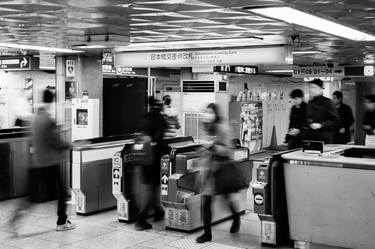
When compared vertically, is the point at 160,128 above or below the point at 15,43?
below

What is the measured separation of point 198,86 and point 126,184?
6971mm

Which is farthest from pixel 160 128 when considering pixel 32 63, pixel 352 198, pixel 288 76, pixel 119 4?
pixel 288 76

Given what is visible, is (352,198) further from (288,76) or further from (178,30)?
(288,76)

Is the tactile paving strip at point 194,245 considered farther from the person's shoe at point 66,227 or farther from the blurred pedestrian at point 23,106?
the blurred pedestrian at point 23,106

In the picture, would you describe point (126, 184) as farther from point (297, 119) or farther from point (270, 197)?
point (297, 119)

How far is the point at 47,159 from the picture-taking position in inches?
244

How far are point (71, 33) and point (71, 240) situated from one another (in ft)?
10.3

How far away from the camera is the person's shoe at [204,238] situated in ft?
20.1

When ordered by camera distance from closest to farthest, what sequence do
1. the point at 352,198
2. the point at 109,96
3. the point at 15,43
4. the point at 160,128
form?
the point at 352,198
the point at 160,128
the point at 15,43
the point at 109,96

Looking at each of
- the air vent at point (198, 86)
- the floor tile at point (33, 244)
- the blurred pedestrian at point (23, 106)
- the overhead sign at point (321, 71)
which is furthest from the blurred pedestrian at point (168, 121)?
the overhead sign at point (321, 71)

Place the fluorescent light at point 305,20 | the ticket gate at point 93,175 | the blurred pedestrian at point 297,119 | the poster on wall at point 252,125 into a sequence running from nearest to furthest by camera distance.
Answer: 1. the fluorescent light at point 305,20
2. the ticket gate at point 93,175
3. the blurred pedestrian at point 297,119
4. the poster on wall at point 252,125

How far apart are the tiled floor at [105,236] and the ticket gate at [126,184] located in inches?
8.0

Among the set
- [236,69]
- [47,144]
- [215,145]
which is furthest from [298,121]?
[236,69]

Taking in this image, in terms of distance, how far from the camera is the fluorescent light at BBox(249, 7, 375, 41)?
16.8 feet
